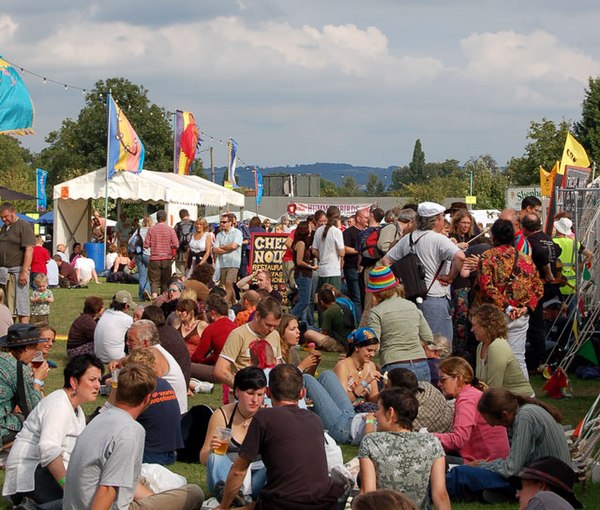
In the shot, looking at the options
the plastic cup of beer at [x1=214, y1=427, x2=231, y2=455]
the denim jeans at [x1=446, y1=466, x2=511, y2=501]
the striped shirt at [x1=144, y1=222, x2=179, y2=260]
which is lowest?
the denim jeans at [x1=446, y1=466, x2=511, y2=501]

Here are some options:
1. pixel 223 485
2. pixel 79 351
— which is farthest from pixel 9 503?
pixel 79 351

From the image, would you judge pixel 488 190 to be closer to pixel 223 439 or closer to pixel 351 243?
pixel 351 243

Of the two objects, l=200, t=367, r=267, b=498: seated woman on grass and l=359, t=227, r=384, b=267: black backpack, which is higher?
l=359, t=227, r=384, b=267: black backpack

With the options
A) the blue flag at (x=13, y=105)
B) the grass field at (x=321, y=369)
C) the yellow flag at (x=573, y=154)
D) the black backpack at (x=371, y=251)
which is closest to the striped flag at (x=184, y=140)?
the blue flag at (x=13, y=105)

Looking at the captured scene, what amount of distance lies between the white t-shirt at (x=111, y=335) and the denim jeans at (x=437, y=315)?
3493mm

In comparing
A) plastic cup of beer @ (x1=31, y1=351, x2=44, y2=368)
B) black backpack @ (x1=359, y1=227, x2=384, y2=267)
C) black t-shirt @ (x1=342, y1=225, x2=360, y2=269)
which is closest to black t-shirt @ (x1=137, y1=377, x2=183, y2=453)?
plastic cup of beer @ (x1=31, y1=351, x2=44, y2=368)

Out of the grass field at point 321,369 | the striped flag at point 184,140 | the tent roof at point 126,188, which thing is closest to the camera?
the grass field at point 321,369

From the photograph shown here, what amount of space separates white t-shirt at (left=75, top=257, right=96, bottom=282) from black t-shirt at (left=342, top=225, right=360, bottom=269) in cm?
1226

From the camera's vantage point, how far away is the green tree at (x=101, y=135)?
236ft

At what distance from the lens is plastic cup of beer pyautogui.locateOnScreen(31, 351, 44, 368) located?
8136mm

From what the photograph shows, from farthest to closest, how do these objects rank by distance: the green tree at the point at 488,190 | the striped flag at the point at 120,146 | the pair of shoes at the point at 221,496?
the green tree at the point at 488,190 < the striped flag at the point at 120,146 < the pair of shoes at the point at 221,496

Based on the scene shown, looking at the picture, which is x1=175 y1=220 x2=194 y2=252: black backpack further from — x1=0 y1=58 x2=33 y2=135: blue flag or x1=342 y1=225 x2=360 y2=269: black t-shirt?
x1=342 y1=225 x2=360 y2=269: black t-shirt

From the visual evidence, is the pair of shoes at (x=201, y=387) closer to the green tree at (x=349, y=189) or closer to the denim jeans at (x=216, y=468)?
the denim jeans at (x=216, y=468)

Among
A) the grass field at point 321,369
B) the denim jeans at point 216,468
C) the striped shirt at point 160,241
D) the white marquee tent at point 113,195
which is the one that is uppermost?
the white marquee tent at point 113,195
